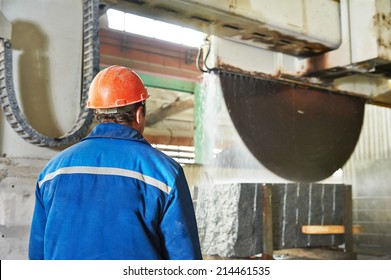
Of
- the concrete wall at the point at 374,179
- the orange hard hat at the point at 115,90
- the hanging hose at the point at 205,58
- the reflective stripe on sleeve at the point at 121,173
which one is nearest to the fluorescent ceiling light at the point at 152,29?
the hanging hose at the point at 205,58

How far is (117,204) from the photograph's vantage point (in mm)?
1036

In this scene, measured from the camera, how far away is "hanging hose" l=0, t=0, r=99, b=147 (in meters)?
1.60

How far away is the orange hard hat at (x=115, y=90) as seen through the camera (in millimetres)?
1183

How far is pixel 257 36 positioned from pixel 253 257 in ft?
4.03

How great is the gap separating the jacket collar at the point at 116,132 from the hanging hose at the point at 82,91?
24.1 inches

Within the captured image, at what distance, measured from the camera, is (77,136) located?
5.79ft

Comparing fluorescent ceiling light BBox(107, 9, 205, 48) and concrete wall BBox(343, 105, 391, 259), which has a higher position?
fluorescent ceiling light BBox(107, 9, 205, 48)

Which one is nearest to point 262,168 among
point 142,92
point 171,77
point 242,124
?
point 242,124

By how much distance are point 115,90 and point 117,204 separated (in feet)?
1.04

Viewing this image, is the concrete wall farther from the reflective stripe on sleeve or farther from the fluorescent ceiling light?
the reflective stripe on sleeve

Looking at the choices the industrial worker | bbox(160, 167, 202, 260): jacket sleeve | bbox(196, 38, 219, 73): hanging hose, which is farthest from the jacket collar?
bbox(196, 38, 219, 73): hanging hose

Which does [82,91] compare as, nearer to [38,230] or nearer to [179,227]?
[38,230]

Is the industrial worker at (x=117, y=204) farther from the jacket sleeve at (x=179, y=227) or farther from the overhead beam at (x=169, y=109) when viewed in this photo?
the overhead beam at (x=169, y=109)

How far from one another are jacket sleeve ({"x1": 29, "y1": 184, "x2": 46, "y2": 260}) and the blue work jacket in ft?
0.29
